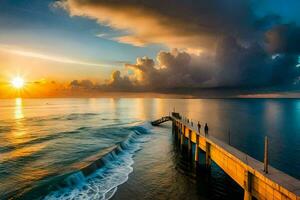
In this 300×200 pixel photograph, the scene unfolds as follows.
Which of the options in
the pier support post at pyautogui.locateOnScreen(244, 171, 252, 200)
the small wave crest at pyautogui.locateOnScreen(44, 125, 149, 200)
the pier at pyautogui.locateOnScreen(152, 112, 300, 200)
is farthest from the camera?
the small wave crest at pyautogui.locateOnScreen(44, 125, 149, 200)

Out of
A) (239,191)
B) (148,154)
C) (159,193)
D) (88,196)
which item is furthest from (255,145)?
(88,196)

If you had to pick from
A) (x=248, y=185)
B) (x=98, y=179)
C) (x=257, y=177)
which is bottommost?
(x=98, y=179)

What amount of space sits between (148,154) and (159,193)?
1448 cm

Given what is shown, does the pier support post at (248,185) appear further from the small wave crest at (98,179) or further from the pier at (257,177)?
the small wave crest at (98,179)

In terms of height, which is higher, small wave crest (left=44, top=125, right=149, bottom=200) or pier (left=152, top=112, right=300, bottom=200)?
pier (left=152, top=112, right=300, bottom=200)

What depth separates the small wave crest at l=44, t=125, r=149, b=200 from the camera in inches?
795

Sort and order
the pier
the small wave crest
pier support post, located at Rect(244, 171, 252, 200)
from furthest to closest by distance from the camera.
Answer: the small wave crest → pier support post, located at Rect(244, 171, 252, 200) → the pier

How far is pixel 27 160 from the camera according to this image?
30.8 m

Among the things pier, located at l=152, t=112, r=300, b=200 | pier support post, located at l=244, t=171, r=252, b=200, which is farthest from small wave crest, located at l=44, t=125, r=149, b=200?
pier support post, located at l=244, t=171, r=252, b=200

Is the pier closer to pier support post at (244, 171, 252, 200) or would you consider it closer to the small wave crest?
pier support post at (244, 171, 252, 200)

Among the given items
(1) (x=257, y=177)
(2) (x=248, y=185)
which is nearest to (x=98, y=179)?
(2) (x=248, y=185)

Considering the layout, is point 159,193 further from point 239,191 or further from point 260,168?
point 260,168

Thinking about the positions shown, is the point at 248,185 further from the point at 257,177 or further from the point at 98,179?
the point at 98,179

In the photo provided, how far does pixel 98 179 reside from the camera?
24.1 metres
